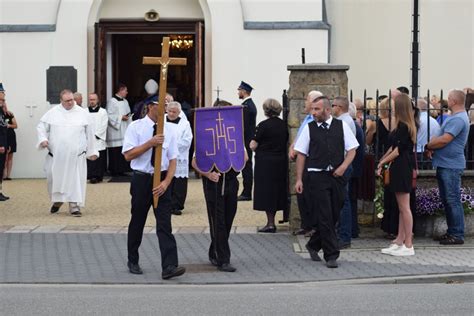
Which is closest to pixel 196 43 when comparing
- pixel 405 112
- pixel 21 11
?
pixel 21 11

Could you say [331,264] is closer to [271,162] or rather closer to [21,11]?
[271,162]

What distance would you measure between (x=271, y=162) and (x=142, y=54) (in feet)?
39.9

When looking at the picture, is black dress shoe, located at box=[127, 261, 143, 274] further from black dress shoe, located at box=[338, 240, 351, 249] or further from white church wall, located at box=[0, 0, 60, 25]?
white church wall, located at box=[0, 0, 60, 25]

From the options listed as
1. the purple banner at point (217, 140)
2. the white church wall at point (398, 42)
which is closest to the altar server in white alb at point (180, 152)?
the purple banner at point (217, 140)

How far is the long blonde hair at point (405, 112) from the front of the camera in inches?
465

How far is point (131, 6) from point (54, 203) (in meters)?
6.92

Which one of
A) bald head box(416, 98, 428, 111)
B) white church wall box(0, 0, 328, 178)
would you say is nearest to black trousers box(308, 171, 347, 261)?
bald head box(416, 98, 428, 111)

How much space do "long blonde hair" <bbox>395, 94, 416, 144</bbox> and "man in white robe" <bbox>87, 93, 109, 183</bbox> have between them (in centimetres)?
961

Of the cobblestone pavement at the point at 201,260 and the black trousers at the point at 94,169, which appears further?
the black trousers at the point at 94,169

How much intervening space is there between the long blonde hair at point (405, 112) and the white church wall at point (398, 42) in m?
9.95

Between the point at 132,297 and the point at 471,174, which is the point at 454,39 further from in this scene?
the point at 132,297

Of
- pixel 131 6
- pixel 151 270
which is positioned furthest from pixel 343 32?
pixel 151 270

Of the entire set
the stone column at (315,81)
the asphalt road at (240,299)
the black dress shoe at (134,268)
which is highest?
the stone column at (315,81)

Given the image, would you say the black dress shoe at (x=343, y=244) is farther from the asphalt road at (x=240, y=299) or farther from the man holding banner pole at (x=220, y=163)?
the asphalt road at (x=240, y=299)
